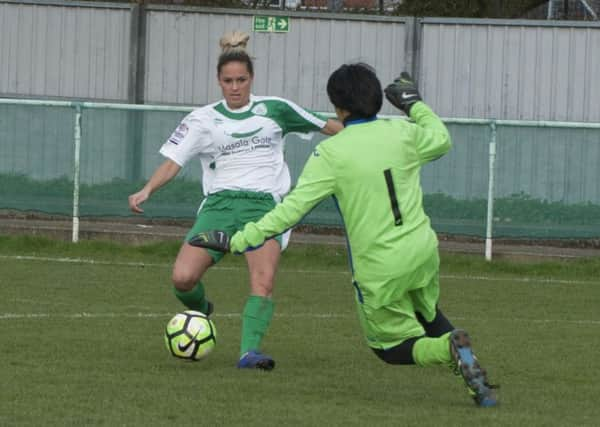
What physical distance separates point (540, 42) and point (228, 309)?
7.81 metres

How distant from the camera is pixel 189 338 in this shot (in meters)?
8.50

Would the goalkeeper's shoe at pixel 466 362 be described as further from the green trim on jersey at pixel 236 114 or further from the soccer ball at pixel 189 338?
the green trim on jersey at pixel 236 114

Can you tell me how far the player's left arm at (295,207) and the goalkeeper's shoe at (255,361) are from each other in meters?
1.56

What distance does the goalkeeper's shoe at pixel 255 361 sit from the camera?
8492mm

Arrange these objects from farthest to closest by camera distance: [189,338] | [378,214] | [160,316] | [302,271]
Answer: [302,271] < [160,316] < [189,338] < [378,214]

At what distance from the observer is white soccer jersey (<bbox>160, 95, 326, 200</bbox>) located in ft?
29.2

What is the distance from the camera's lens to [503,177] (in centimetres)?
1641

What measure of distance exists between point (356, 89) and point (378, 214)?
61cm

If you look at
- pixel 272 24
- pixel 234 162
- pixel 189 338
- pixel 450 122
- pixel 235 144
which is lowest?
pixel 189 338

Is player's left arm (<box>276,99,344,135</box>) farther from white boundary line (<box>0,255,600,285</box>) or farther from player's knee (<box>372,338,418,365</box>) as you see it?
white boundary line (<box>0,255,600,285</box>)

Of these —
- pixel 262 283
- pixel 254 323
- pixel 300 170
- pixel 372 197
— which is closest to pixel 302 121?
pixel 262 283

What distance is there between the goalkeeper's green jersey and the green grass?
753mm

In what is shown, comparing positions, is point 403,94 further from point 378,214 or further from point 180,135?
point 180,135

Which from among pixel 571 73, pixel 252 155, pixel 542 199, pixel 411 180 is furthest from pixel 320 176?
pixel 571 73
